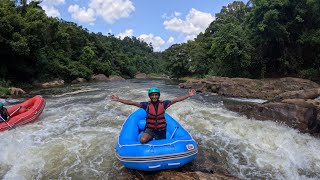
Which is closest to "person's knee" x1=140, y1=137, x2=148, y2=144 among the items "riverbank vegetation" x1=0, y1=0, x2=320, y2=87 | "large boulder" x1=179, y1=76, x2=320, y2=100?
"large boulder" x1=179, y1=76, x2=320, y2=100

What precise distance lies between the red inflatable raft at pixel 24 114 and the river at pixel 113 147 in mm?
224

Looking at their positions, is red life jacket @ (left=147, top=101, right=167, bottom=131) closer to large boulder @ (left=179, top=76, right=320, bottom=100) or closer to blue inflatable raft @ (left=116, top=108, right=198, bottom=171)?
blue inflatable raft @ (left=116, top=108, right=198, bottom=171)

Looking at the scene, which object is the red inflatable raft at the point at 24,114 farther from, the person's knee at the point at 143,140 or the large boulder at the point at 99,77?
the large boulder at the point at 99,77

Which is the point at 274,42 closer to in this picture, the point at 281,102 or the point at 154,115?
the point at 281,102

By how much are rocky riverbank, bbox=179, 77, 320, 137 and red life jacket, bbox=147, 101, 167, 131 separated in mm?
4580

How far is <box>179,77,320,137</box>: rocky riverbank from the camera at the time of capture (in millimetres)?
8266

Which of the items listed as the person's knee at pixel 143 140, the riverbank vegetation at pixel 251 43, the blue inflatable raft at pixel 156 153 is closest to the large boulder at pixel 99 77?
the riverbank vegetation at pixel 251 43

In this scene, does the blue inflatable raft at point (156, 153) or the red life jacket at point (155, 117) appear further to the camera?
the red life jacket at point (155, 117)

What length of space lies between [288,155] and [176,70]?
116ft

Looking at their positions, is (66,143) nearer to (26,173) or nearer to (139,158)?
(26,173)

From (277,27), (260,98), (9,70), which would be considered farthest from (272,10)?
(9,70)

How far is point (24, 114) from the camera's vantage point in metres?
9.39

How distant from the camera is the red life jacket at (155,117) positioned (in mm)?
5996

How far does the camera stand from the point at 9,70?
23750mm
